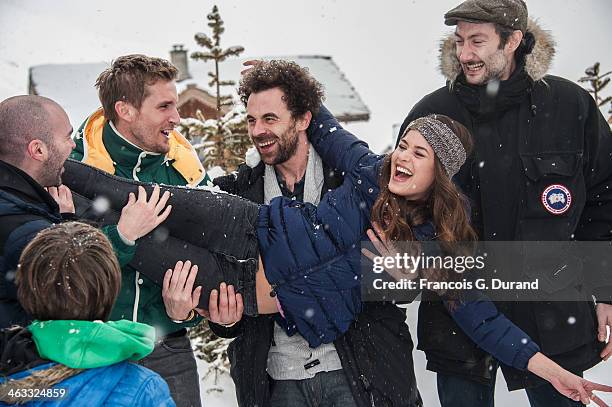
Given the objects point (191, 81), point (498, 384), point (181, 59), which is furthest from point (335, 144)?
point (181, 59)

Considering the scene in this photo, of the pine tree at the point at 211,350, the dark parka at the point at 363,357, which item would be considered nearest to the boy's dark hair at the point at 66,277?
the dark parka at the point at 363,357

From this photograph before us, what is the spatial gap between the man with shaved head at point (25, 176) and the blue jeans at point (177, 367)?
80 centimetres

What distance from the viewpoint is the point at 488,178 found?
3678 mm

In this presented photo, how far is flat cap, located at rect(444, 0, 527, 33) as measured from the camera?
12.1ft

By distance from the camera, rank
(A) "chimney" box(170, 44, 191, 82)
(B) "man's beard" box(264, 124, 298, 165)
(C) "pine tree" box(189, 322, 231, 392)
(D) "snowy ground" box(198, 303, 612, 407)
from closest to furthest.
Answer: (B) "man's beard" box(264, 124, 298, 165), (D) "snowy ground" box(198, 303, 612, 407), (C) "pine tree" box(189, 322, 231, 392), (A) "chimney" box(170, 44, 191, 82)

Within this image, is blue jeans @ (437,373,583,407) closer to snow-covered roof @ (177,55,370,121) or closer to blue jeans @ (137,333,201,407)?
blue jeans @ (137,333,201,407)

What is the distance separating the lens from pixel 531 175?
3615 millimetres

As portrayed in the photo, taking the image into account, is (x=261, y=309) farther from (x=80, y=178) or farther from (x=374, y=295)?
(x=80, y=178)

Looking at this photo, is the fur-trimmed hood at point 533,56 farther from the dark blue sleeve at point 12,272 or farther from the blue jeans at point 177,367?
the dark blue sleeve at point 12,272

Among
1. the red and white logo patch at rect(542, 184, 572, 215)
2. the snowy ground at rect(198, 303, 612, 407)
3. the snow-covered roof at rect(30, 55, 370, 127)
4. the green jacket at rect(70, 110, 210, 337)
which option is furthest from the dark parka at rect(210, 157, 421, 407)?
the snow-covered roof at rect(30, 55, 370, 127)

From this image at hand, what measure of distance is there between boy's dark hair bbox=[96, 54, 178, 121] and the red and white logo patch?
2017 millimetres

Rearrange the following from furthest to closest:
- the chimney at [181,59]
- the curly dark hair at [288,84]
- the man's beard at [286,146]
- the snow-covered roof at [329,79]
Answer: the snow-covered roof at [329,79] < the chimney at [181,59] < the curly dark hair at [288,84] < the man's beard at [286,146]

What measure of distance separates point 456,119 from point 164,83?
1515 mm

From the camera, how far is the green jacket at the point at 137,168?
10.6ft
